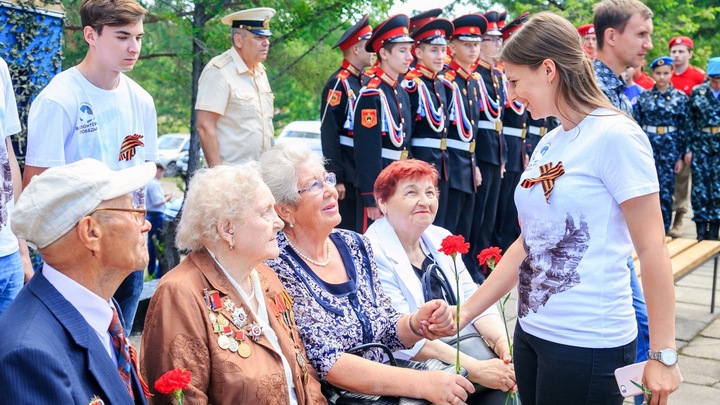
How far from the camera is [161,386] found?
6.95 feet

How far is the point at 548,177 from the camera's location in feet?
8.27

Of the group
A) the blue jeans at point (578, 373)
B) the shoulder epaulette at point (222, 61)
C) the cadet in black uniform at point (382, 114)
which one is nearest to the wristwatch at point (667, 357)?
the blue jeans at point (578, 373)

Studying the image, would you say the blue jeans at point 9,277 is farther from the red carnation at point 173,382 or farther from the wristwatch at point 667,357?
the wristwatch at point 667,357

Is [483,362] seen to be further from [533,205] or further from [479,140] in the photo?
[479,140]

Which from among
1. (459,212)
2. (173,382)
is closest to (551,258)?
(173,382)

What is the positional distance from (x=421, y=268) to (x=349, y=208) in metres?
2.51

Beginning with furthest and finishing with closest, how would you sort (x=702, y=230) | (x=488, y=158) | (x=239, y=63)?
1. (x=702, y=230)
2. (x=488, y=158)
3. (x=239, y=63)

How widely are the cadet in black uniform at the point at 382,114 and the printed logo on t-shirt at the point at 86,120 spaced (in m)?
2.54

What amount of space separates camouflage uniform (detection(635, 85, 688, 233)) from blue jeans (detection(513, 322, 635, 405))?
7.64 m

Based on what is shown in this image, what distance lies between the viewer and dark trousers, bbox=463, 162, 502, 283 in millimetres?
7117

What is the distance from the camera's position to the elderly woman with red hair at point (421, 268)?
3.37 m

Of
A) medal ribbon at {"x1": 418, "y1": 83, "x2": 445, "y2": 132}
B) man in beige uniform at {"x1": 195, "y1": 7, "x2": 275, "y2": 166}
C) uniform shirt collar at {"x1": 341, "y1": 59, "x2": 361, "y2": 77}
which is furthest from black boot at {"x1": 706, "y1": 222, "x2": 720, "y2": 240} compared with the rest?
man in beige uniform at {"x1": 195, "y1": 7, "x2": 275, "y2": 166}

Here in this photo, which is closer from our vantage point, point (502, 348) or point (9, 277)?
point (9, 277)

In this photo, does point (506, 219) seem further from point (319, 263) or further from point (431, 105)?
point (319, 263)
